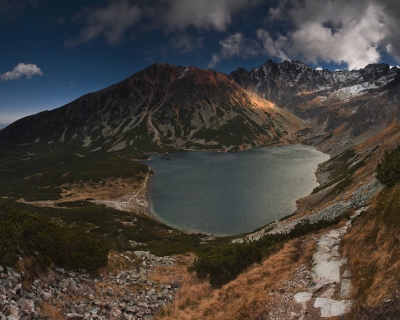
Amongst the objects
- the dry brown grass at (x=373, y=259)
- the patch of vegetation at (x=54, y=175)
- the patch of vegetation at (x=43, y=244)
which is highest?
the patch of vegetation at (x=54, y=175)

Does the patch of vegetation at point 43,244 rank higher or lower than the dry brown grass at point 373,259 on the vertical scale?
higher

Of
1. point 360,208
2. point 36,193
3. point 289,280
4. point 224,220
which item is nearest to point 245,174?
point 224,220

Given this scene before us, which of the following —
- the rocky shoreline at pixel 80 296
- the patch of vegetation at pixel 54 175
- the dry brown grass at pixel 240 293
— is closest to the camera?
the rocky shoreline at pixel 80 296

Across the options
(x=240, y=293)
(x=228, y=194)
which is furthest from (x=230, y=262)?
(x=228, y=194)

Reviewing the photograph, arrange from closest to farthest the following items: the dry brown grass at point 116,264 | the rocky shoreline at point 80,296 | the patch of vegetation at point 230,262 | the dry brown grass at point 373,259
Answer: the dry brown grass at point 373,259 → the rocky shoreline at point 80,296 → the dry brown grass at point 116,264 → the patch of vegetation at point 230,262

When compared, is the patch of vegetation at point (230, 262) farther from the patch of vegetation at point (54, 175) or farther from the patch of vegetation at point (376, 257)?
the patch of vegetation at point (54, 175)

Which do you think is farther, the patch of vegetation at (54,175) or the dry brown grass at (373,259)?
the patch of vegetation at (54,175)

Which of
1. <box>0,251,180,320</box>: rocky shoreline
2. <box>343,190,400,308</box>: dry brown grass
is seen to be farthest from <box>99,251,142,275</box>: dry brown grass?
<box>343,190,400,308</box>: dry brown grass

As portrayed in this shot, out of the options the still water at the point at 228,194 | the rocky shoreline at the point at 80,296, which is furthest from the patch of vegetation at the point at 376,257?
the still water at the point at 228,194
